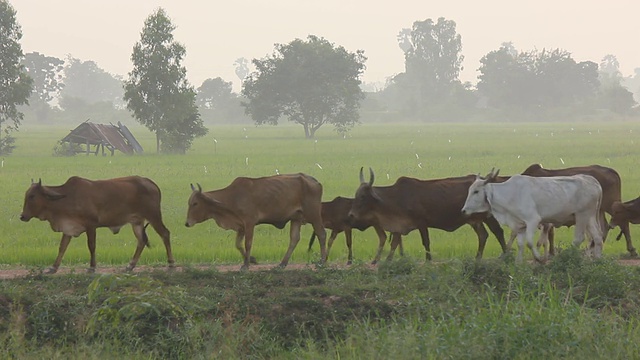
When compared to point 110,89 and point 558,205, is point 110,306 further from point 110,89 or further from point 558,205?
point 110,89

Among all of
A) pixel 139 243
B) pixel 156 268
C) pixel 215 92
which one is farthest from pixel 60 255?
pixel 215 92

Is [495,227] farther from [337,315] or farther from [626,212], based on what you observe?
[337,315]

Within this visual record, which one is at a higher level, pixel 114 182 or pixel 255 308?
pixel 114 182

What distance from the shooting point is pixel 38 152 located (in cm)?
4619

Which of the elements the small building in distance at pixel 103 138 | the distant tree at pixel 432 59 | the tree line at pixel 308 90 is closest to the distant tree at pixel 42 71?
the tree line at pixel 308 90

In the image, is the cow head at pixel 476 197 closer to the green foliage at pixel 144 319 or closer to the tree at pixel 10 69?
the green foliage at pixel 144 319

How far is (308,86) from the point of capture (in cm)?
6975

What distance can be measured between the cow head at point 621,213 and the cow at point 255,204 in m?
3.98

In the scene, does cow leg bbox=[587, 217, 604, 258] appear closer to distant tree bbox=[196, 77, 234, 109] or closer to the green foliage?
the green foliage

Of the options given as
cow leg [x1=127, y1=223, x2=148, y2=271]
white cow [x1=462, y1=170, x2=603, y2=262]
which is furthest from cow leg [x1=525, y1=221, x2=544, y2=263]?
cow leg [x1=127, y1=223, x2=148, y2=271]

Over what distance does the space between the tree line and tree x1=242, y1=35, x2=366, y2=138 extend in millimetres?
77

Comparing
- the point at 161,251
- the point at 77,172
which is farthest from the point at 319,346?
the point at 77,172

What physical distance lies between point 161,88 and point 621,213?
1394 inches

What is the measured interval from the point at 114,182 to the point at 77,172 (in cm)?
1861
